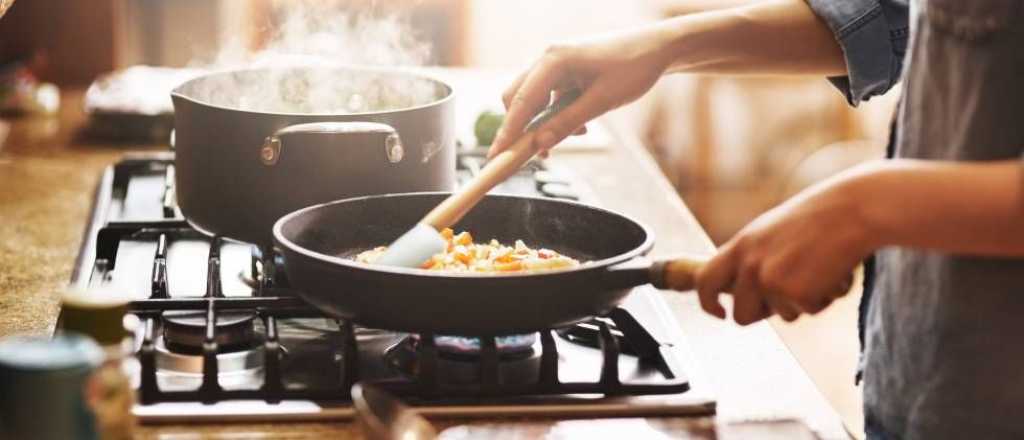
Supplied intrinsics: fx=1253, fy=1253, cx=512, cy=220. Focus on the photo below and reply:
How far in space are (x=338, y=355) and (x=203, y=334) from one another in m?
0.13

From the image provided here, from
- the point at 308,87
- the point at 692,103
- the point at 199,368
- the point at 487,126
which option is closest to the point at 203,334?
the point at 199,368

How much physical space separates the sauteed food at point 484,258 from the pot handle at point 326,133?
12 centimetres

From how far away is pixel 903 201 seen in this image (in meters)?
0.89

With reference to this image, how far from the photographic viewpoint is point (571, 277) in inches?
42.4

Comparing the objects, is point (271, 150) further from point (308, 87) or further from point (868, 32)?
point (868, 32)

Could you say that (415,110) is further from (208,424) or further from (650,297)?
(208,424)

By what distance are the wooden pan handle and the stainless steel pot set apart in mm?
379

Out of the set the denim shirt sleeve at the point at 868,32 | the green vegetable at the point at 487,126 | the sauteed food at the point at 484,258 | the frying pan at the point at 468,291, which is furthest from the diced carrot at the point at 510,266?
the green vegetable at the point at 487,126

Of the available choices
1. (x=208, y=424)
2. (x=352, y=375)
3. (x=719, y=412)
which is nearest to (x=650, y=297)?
(x=719, y=412)

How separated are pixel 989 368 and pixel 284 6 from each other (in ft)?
3.84

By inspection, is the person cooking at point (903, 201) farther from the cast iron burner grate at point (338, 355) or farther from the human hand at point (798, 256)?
the cast iron burner grate at point (338, 355)

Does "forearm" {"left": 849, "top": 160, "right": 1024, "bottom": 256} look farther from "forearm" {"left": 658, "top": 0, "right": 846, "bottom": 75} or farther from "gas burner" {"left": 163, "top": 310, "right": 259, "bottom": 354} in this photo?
"gas burner" {"left": 163, "top": 310, "right": 259, "bottom": 354}

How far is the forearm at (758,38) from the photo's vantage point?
1.36m

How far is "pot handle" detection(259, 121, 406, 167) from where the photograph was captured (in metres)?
1.31
